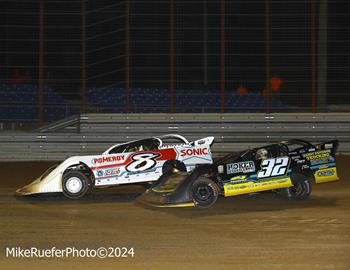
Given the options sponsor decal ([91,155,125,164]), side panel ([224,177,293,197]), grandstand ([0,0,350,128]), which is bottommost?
side panel ([224,177,293,197])

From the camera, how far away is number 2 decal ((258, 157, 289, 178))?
11805mm

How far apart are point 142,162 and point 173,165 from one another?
0.57m

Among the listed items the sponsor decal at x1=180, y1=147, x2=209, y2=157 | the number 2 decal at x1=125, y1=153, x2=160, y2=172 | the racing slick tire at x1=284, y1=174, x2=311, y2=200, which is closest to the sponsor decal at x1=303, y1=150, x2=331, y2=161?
the racing slick tire at x1=284, y1=174, x2=311, y2=200

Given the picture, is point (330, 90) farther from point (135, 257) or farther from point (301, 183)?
point (135, 257)

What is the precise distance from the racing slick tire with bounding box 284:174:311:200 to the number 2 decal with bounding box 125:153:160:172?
2402mm

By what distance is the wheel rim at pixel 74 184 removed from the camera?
42.7 ft

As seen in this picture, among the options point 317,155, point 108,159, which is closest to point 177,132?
point 108,159

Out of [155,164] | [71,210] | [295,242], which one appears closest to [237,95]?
[155,164]

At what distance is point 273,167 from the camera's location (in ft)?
38.9

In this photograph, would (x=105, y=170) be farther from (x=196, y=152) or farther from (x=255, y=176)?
(x=255, y=176)

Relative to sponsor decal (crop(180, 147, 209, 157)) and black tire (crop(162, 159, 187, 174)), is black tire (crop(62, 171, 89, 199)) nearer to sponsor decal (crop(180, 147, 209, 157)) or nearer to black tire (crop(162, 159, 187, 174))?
black tire (crop(162, 159, 187, 174))

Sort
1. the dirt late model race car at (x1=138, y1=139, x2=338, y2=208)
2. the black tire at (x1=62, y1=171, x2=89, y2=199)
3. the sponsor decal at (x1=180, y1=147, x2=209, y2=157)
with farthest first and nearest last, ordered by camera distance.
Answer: the sponsor decal at (x1=180, y1=147, x2=209, y2=157) → the black tire at (x1=62, y1=171, x2=89, y2=199) → the dirt late model race car at (x1=138, y1=139, x2=338, y2=208)

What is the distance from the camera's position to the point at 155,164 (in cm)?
1319

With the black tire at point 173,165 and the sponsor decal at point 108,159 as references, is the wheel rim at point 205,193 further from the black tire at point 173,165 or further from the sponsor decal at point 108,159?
the sponsor decal at point 108,159
